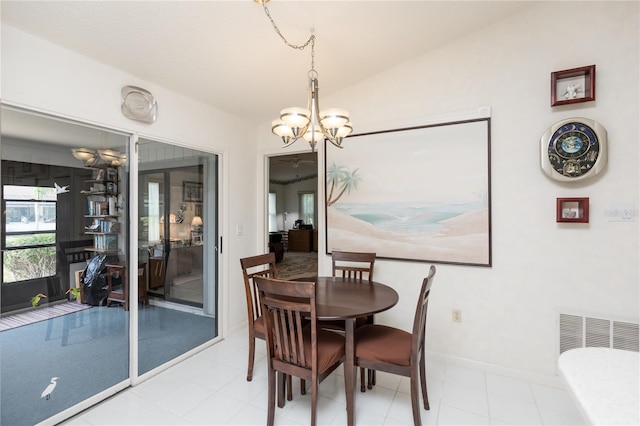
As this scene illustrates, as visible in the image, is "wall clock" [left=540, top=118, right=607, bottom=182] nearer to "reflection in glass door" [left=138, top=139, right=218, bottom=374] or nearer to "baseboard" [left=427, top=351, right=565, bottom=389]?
"baseboard" [left=427, top=351, right=565, bottom=389]

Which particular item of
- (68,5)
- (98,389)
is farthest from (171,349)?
(68,5)

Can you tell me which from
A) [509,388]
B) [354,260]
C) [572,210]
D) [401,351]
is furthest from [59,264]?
[572,210]

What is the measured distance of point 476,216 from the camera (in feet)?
8.72

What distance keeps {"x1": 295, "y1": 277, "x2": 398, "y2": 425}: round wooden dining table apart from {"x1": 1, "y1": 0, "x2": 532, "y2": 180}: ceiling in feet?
6.45

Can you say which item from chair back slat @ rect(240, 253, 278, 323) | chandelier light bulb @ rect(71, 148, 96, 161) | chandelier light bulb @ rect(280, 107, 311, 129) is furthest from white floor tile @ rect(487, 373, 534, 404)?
chandelier light bulb @ rect(71, 148, 96, 161)

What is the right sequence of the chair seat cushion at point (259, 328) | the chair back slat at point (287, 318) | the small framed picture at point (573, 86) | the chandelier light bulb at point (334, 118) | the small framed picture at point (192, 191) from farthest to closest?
the small framed picture at point (192, 191), the chair seat cushion at point (259, 328), the small framed picture at point (573, 86), the chandelier light bulb at point (334, 118), the chair back slat at point (287, 318)

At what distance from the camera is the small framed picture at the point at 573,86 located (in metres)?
2.25

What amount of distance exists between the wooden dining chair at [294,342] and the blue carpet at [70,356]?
4.61 feet

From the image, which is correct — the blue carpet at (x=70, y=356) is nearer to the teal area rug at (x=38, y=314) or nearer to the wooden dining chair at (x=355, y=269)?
the teal area rug at (x=38, y=314)

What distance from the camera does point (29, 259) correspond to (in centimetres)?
198

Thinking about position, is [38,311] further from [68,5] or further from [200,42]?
[200,42]

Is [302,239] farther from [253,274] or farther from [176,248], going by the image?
[253,274]

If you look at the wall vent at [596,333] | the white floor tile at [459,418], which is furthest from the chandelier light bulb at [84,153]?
the wall vent at [596,333]

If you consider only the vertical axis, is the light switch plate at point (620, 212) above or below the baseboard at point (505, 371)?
above
